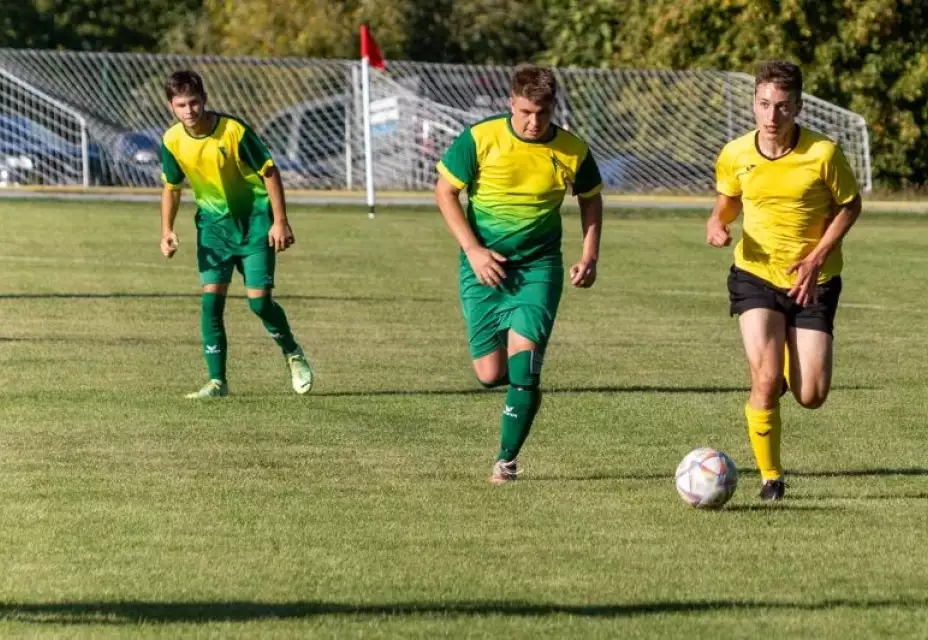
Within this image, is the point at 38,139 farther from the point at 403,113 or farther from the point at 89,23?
the point at 89,23

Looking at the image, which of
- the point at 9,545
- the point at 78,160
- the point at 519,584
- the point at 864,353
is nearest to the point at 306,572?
the point at 519,584

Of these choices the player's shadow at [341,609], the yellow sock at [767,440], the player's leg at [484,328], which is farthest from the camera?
the player's leg at [484,328]

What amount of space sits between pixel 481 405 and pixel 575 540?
4.37 meters

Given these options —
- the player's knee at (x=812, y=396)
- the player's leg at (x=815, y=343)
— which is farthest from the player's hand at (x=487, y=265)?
the player's knee at (x=812, y=396)

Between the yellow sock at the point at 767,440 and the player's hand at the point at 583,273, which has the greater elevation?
the player's hand at the point at 583,273

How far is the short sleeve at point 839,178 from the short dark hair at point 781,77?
1.40ft

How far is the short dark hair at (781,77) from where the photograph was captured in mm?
8266

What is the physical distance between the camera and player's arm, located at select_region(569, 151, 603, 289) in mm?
9117

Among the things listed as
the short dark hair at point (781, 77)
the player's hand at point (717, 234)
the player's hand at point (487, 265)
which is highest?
the short dark hair at point (781, 77)

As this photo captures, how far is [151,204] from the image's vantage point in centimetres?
3475

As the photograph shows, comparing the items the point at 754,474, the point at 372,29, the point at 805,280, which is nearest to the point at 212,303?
the point at 754,474

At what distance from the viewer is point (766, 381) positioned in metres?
8.86

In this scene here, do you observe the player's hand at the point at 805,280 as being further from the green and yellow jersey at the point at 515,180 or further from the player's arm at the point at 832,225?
the green and yellow jersey at the point at 515,180

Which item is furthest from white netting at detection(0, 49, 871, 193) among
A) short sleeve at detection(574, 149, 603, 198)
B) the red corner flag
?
short sleeve at detection(574, 149, 603, 198)
